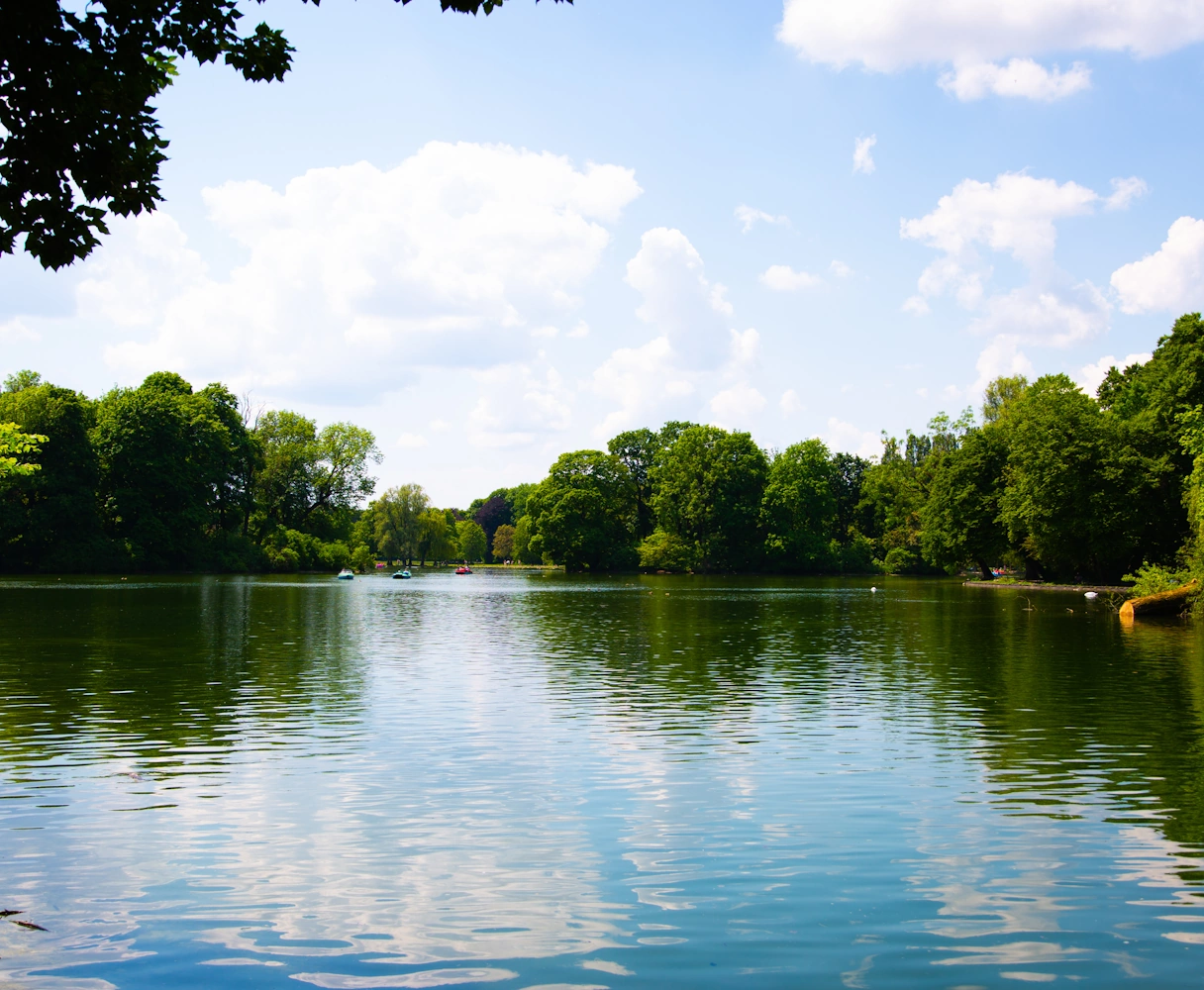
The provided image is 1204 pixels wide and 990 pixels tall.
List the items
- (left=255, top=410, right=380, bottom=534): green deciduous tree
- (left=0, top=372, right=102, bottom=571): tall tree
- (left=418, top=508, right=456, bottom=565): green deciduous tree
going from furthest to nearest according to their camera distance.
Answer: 1. (left=418, top=508, right=456, bottom=565): green deciduous tree
2. (left=255, top=410, right=380, bottom=534): green deciduous tree
3. (left=0, top=372, right=102, bottom=571): tall tree

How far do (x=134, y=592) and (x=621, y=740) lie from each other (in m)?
55.7

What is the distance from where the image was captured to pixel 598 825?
12.2 metres

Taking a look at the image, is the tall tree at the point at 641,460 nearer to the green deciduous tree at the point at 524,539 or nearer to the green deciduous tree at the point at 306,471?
the green deciduous tree at the point at 524,539

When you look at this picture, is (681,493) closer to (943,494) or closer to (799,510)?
(799,510)

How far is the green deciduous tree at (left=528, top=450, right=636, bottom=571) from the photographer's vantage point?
14462 centimetres

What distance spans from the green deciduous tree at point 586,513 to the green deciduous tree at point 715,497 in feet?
28.0

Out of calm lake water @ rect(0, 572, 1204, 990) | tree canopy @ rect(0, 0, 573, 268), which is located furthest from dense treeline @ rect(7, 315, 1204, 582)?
tree canopy @ rect(0, 0, 573, 268)

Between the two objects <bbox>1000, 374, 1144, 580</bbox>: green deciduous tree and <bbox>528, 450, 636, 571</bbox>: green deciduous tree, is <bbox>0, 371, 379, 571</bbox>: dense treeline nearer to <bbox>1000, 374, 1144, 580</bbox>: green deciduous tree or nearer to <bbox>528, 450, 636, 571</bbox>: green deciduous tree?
<bbox>528, 450, 636, 571</bbox>: green deciduous tree

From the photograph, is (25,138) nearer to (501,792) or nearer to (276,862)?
(276,862)

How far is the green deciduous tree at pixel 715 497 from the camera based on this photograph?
138 metres

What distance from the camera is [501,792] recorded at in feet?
45.6

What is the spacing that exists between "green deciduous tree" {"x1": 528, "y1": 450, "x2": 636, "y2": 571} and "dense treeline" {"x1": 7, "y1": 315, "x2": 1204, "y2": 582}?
0.29 meters

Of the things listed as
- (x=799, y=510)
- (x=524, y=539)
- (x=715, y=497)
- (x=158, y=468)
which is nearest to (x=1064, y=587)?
(x=799, y=510)

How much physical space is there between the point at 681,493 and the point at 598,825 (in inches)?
5056
